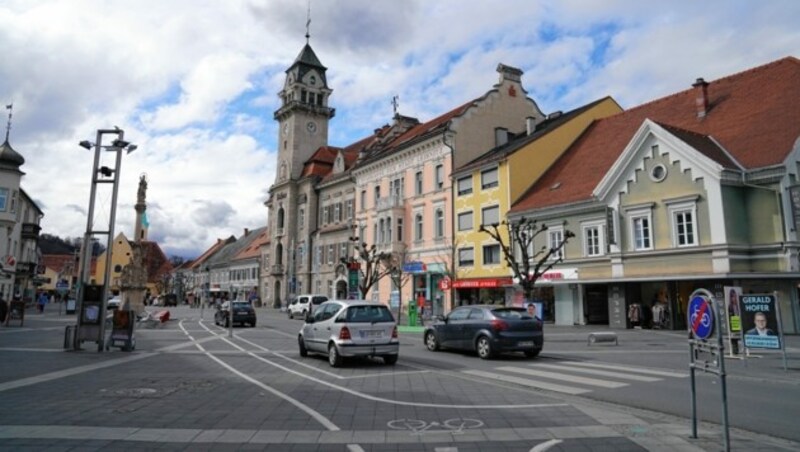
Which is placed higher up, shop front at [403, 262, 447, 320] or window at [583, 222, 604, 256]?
window at [583, 222, 604, 256]

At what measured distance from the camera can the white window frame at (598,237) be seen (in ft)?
97.7

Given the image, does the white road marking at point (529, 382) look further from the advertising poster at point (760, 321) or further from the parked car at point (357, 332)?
the advertising poster at point (760, 321)

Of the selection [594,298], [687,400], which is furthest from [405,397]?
[594,298]

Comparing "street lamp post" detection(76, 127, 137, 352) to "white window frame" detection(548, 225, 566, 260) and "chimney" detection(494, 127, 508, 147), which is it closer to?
"white window frame" detection(548, 225, 566, 260)

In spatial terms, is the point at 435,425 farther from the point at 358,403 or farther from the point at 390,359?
the point at 390,359

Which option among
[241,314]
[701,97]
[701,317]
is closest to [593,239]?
[701,97]

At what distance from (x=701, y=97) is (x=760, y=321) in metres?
20.1

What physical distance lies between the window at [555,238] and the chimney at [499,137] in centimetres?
1346

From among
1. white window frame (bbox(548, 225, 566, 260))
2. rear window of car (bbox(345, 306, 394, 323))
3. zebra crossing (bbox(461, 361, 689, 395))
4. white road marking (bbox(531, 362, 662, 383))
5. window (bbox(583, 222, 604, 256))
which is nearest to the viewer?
zebra crossing (bbox(461, 361, 689, 395))

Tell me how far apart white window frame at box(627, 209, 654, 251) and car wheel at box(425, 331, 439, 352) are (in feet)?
47.0

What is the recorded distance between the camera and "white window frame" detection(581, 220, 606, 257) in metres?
29.8

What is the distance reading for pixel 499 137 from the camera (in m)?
44.8

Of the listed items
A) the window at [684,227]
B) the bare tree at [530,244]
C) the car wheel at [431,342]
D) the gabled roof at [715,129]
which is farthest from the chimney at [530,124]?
the car wheel at [431,342]

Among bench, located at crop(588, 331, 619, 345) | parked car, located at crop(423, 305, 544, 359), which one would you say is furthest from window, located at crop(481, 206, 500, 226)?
parked car, located at crop(423, 305, 544, 359)
